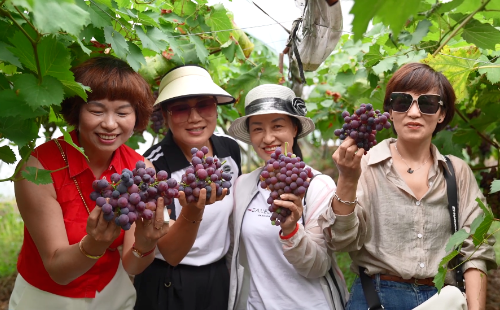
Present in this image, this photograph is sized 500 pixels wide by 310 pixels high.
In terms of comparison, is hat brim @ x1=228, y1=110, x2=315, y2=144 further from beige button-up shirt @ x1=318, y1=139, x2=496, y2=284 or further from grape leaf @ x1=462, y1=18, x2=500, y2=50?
grape leaf @ x1=462, y1=18, x2=500, y2=50

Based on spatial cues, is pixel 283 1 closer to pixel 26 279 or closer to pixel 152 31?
pixel 152 31

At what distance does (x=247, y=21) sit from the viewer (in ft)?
13.6

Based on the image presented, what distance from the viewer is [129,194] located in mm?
1760

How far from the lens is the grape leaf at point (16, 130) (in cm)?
165

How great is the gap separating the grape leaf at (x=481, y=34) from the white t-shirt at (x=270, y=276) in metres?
1.22

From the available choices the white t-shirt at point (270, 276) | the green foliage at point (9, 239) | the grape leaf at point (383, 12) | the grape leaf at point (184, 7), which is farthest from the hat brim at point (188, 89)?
the green foliage at point (9, 239)

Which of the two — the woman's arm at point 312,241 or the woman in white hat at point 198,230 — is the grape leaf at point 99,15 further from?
the woman's arm at point 312,241

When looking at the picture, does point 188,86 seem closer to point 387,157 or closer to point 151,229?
point 151,229

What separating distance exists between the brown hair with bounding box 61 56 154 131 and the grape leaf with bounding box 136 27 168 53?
0.53 ft

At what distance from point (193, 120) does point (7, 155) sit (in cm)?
110

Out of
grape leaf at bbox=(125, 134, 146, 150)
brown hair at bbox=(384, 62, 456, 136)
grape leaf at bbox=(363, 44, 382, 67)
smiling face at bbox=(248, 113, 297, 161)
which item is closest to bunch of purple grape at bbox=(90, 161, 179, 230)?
smiling face at bbox=(248, 113, 297, 161)

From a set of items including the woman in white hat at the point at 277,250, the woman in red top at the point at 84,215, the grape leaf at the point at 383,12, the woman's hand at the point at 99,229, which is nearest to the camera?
the grape leaf at the point at 383,12

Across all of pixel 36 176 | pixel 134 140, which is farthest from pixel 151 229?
pixel 134 140

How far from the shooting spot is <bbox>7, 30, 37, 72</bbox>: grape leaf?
1.53m
